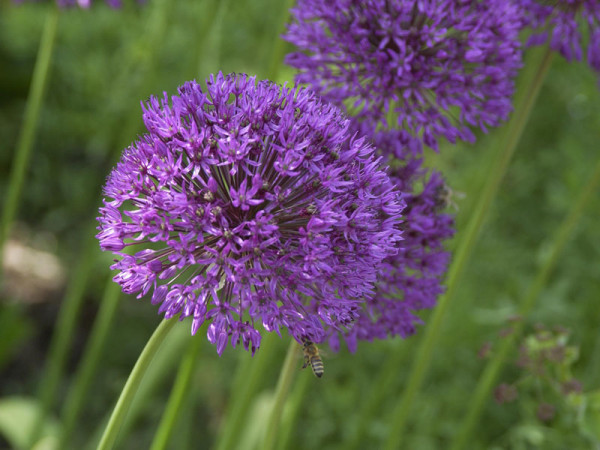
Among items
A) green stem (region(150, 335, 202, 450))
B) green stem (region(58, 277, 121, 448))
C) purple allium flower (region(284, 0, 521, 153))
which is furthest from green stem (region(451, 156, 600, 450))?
green stem (region(58, 277, 121, 448))

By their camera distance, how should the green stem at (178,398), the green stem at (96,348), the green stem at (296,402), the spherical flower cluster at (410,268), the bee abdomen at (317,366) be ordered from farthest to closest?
the green stem at (96,348) → the green stem at (296,402) → the green stem at (178,398) → the spherical flower cluster at (410,268) → the bee abdomen at (317,366)

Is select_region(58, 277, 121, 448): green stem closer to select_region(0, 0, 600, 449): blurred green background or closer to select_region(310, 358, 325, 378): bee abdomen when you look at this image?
select_region(0, 0, 600, 449): blurred green background

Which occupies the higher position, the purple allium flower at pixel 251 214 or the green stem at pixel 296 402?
the purple allium flower at pixel 251 214

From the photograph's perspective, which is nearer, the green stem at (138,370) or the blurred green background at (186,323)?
the green stem at (138,370)

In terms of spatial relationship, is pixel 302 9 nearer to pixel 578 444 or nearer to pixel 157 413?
pixel 578 444

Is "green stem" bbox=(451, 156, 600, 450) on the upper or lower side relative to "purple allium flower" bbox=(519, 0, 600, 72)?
lower

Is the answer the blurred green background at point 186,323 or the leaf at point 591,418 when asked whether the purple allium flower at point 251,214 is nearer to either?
the blurred green background at point 186,323

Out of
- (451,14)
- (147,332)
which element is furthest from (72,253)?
(451,14)

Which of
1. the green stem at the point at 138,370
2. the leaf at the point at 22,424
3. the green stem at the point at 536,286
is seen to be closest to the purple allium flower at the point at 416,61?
the green stem at the point at 536,286
